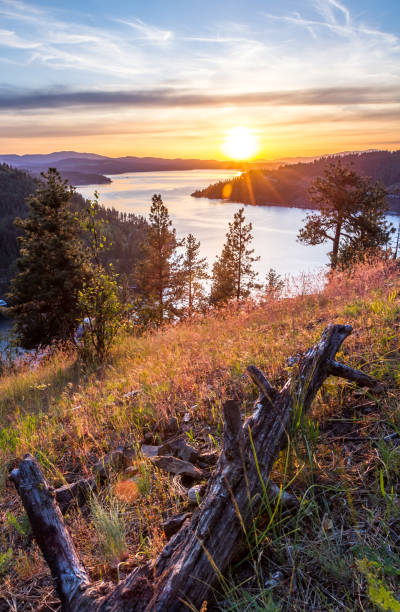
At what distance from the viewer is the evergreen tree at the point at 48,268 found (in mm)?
19672

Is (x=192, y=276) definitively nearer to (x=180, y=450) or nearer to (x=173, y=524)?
(x=180, y=450)

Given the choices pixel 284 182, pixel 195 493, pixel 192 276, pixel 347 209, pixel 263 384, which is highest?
pixel 284 182

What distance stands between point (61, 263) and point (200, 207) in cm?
12931

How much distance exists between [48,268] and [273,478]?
20.0m

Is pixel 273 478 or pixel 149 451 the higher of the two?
pixel 273 478

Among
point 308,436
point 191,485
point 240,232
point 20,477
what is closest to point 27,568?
point 20,477

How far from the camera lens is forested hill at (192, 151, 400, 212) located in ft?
522

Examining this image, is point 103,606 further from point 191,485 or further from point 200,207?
point 200,207

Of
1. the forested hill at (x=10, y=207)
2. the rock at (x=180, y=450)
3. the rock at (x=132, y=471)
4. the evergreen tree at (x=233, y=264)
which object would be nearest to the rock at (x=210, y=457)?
the rock at (x=180, y=450)

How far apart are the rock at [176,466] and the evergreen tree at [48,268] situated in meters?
17.8

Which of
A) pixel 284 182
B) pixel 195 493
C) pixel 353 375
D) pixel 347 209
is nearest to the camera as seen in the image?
pixel 195 493

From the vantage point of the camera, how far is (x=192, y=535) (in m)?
1.65

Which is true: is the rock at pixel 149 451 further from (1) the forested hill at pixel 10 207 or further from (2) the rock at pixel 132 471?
(1) the forested hill at pixel 10 207

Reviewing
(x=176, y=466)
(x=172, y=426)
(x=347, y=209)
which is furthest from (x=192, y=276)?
(x=176, y=466)
